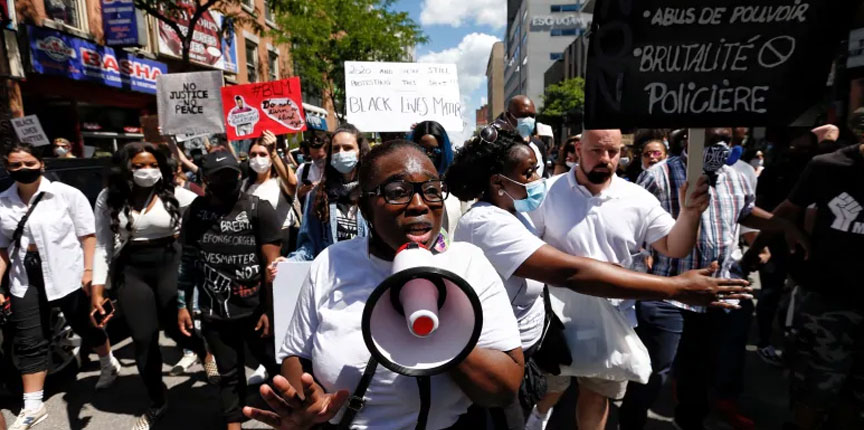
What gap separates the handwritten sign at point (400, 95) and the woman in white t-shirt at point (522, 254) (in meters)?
3.00

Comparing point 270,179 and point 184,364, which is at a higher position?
point 270,179

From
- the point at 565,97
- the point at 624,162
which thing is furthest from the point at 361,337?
the point at 565,97

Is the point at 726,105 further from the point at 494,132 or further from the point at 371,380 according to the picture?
the point at 371,380

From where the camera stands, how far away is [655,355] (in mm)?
2812

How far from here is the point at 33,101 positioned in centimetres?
1080

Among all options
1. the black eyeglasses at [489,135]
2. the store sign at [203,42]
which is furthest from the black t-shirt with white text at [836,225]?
Result: the store sign at [203,42]

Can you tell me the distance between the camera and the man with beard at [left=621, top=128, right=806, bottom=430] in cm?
278

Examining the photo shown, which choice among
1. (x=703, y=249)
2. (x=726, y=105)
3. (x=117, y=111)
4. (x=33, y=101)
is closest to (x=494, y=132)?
(x=726, y=105)

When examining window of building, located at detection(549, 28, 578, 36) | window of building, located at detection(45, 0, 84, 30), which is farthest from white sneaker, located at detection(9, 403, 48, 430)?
window of building, located at detection(549, 28, 578, 36)

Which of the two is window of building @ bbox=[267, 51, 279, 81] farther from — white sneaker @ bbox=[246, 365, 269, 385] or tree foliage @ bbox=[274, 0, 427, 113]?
white sneaker @ bbox=[246, 365, 269, 385]

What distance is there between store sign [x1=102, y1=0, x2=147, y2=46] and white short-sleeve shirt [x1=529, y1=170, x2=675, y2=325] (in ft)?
42.3

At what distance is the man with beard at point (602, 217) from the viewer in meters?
2.38

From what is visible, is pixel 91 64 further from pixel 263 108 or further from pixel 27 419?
pixel 27 419

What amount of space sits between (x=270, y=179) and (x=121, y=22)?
10.3 meters
